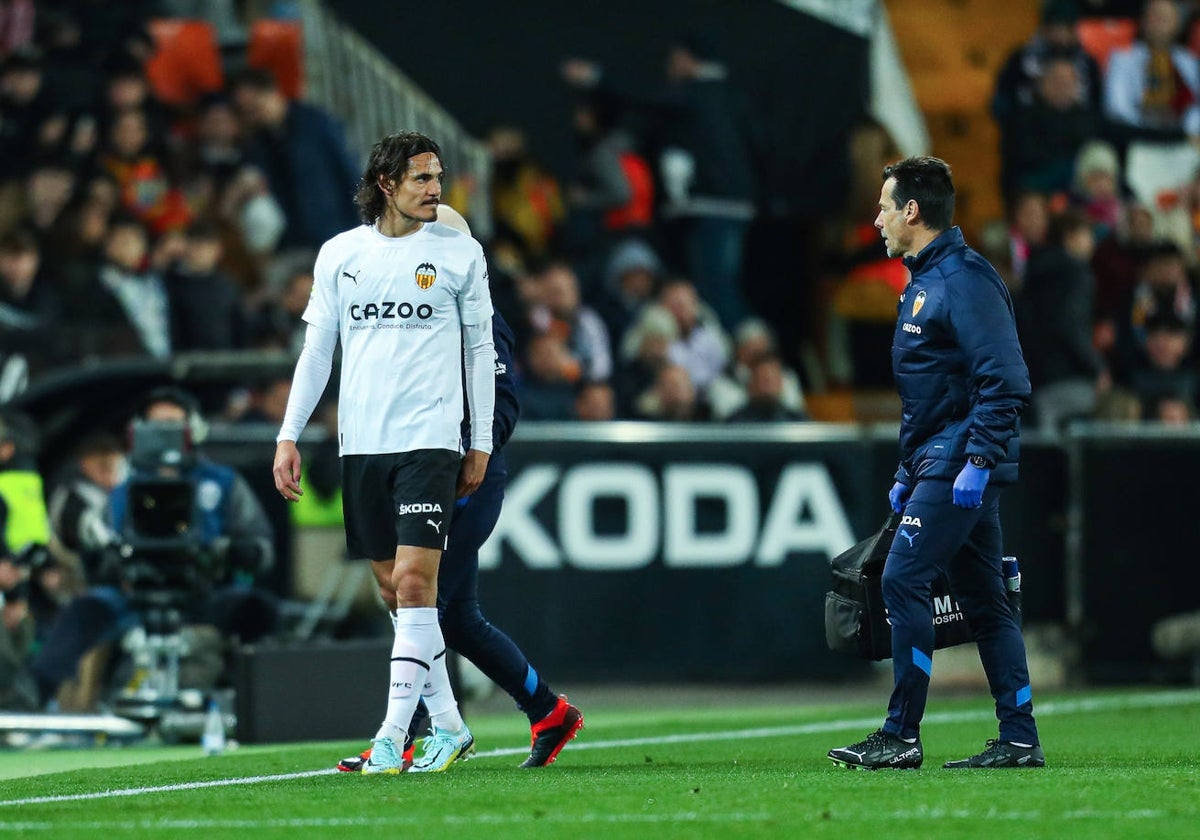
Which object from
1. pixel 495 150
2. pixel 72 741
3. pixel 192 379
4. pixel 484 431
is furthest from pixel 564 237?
pixel 484 431

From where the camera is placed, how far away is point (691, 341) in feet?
55.8

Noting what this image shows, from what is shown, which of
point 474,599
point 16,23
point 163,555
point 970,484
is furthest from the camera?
point 16,23

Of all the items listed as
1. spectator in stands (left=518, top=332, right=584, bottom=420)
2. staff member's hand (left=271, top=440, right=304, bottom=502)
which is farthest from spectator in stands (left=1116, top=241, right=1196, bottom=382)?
staff member's hand (left=271, top=440, right=304, bottom=502)

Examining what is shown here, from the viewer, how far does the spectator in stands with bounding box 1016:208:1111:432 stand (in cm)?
1639

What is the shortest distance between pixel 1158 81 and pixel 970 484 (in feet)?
42.7

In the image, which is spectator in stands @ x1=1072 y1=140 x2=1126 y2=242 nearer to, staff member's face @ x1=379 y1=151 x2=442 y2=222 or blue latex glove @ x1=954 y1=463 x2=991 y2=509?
blue latex glove @ x1=954 y1=463 x2=991 y2=509

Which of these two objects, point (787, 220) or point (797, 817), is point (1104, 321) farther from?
point (797, 817)

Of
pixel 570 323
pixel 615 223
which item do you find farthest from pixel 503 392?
pixel 615 223

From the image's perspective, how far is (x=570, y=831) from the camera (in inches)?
258

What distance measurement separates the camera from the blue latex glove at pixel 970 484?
26.1ft

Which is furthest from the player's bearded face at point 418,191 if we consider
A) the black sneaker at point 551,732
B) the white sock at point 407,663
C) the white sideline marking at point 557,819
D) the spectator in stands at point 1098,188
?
the spectator in stands at point 1098,188

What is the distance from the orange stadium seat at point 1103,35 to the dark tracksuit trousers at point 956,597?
12.5 meters

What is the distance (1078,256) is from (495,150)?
14.3ft

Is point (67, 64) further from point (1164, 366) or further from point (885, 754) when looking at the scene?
point (885, 754)
